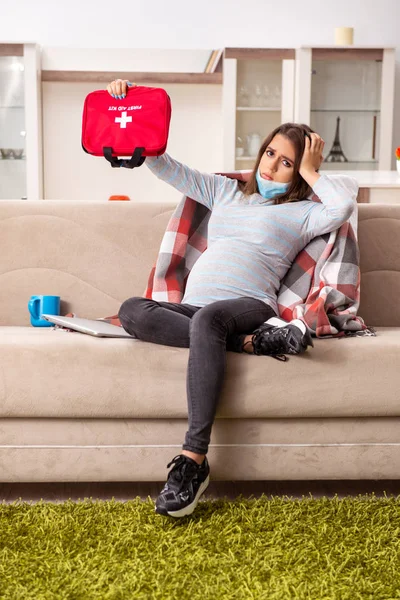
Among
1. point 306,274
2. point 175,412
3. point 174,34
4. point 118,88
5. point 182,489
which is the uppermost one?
point 174,34

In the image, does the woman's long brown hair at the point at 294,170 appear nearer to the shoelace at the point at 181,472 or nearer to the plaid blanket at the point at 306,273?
the plaid blanket at the point at 306,273

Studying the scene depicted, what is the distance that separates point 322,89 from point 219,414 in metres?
3.69

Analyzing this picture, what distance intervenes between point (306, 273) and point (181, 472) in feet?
2.59

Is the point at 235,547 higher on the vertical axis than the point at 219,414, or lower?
lower

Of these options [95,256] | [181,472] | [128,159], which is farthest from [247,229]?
[181,472]

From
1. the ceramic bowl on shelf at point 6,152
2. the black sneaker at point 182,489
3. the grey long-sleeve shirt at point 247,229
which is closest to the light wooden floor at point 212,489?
the black sneaker at point 182,489

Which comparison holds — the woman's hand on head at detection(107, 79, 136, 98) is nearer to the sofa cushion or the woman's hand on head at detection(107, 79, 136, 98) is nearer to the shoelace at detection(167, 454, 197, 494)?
the sofa cushion

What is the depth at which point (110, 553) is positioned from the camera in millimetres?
1351

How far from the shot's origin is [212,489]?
5.89 feet

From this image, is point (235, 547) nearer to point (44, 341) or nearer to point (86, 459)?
point (86, 459)

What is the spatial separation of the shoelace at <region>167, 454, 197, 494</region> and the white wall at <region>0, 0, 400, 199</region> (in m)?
3.77

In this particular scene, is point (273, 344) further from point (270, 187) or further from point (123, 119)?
point (123, 119)

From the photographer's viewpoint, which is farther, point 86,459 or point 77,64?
point 77,64

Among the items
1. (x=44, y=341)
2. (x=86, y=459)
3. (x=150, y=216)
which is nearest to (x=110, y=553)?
(x=86, y=459)
